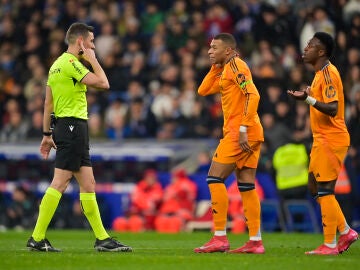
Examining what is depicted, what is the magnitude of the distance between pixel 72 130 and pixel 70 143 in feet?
0.50

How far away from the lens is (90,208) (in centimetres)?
1127

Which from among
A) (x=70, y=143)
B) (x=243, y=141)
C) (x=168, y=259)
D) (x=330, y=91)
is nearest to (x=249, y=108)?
(x=243, y=141)

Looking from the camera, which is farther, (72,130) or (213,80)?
(213,80)

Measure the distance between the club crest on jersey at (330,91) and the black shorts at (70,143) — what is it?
2.77m

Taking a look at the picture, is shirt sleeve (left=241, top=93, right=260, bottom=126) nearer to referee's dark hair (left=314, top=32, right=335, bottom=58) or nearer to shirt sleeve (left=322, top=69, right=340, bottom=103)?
shirt sleeve (left=322, top=69, right=340, bottom=103)

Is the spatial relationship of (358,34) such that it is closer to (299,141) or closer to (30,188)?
(299,141)

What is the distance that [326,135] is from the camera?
438 inches

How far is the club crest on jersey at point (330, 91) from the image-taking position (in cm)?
1091

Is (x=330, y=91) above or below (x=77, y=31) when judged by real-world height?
below

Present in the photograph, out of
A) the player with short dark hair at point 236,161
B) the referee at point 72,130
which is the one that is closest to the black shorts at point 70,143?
the referee at point 72,130

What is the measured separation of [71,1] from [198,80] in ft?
19.9

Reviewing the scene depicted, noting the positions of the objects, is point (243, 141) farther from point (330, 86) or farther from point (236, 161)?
point (330, 86)

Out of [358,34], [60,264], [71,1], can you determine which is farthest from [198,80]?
[60,264]

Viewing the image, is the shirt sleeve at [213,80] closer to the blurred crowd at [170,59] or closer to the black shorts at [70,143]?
the black shorts at [70,143]
